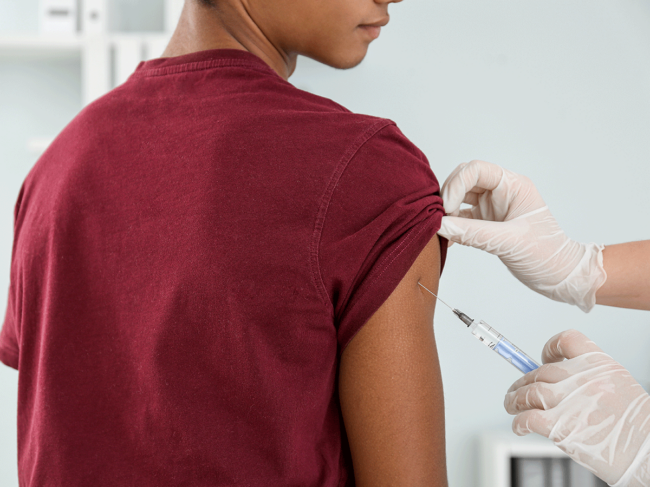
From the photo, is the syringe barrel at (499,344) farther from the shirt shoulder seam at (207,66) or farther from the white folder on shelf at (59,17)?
the white folder on shelf at (59,17)

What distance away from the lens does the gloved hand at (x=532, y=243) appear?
0.87 metres

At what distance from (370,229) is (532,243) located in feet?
1.37

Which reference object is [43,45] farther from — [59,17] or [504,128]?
[504,128]

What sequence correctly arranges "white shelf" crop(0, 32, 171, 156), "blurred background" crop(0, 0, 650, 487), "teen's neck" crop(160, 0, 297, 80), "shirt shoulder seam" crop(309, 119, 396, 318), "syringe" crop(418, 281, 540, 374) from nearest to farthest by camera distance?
"shirt shoulder seam" crop(309, 119, 396, 318)
"teen's neck" crop(160, 0, 297, 80)
"syringe" crop(418, 281, 540, 374)
"white shelf" crop(0, 32, 171, 156)
"blurred background" crop(0, 0, 650, 487)

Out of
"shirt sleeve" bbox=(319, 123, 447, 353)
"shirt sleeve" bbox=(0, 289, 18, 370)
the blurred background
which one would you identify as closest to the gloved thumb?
"shirt sleeve" bbox=(319, 123, 447, 353)

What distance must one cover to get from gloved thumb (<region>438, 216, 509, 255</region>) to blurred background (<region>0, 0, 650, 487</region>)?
1.42 meters

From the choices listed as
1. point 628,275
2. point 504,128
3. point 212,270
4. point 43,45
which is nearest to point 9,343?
point 212,270

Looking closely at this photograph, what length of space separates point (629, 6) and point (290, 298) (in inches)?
94.6

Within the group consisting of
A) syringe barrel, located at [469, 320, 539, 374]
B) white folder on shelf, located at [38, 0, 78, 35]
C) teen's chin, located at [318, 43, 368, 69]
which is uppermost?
white folder on shelf, located at [38, 0, 78, 35]

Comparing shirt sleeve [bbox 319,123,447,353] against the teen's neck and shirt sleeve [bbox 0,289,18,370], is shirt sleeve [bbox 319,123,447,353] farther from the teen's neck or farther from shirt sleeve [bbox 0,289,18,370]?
shirt sleeve [bbox 0,289,18,370]

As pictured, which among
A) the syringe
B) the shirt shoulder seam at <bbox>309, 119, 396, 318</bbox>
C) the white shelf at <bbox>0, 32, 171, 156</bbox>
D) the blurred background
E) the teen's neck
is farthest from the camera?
the blurred background

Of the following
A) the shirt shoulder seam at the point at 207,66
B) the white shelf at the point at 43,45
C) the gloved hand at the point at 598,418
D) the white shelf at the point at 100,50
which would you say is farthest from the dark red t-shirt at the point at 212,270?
the white shelf at the point at 43,45

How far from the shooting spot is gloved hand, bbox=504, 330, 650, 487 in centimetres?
80

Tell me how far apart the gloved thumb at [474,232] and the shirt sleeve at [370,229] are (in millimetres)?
105
